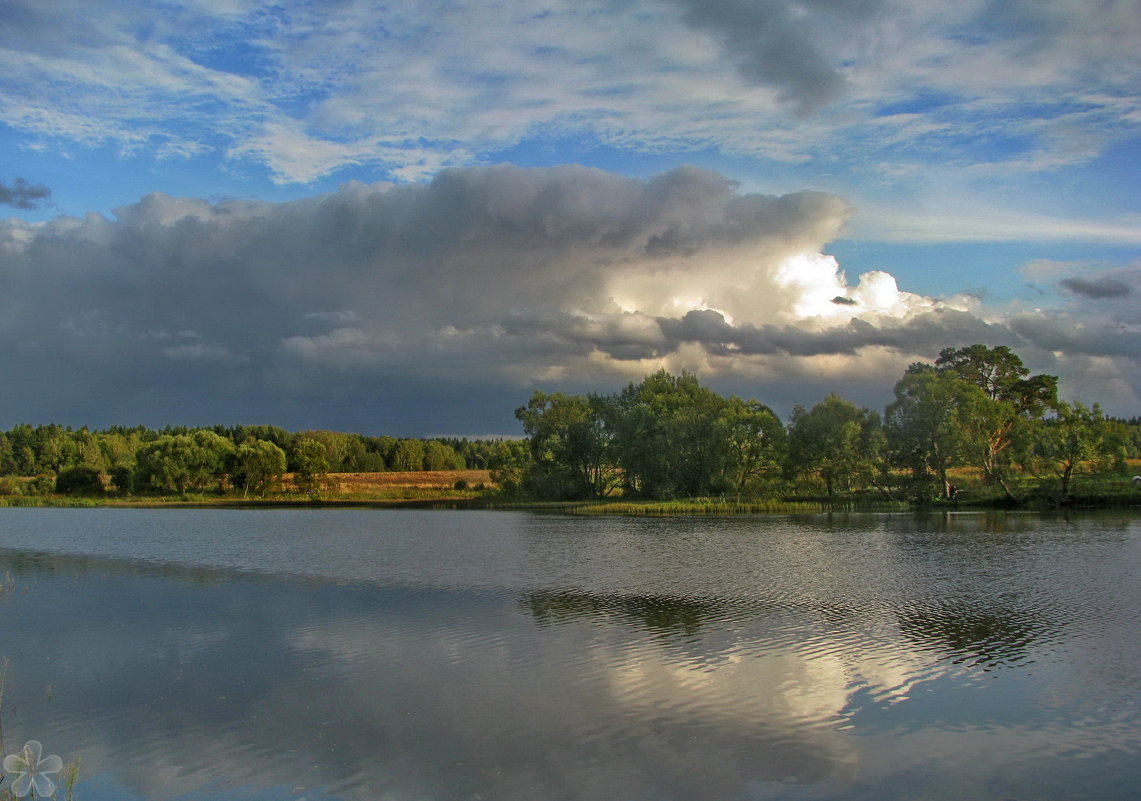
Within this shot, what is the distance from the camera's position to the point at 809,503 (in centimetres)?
7656

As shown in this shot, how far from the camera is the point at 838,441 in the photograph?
78.1 meters

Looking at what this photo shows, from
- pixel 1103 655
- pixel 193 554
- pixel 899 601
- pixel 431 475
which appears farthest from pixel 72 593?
pixel 431 475

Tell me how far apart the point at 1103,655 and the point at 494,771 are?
12705mm

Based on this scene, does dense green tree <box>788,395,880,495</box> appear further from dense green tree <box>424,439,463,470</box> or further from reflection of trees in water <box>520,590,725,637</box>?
dense green tree <box>424,439,463,470</box>

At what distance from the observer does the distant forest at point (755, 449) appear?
71.2 metres

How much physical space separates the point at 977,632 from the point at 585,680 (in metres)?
9.76

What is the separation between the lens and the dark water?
10.0m

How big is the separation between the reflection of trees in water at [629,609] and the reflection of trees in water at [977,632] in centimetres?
475

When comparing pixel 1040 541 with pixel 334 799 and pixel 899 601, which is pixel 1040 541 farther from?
pixel 334 799

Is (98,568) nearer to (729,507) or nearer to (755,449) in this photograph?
(729,507)

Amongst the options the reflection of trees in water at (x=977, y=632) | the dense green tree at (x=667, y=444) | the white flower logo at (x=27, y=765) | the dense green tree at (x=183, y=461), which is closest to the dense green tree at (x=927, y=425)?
the dense green tree at (x=667, y=444)

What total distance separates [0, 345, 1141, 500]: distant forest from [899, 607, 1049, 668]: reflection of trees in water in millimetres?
54737

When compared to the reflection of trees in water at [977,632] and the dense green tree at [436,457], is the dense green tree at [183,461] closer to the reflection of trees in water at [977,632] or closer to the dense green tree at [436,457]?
the dense green tree at [436,457]

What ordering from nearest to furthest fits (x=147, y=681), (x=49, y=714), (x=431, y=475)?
(x=49, y=714) < (x=147, y=681) < (x=431, y=475)
